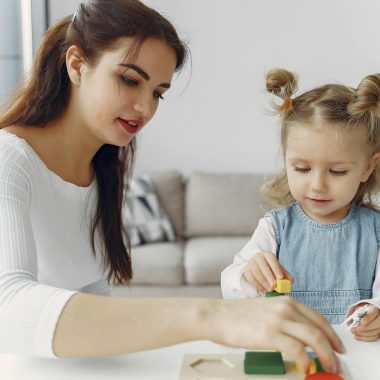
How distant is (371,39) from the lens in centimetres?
453

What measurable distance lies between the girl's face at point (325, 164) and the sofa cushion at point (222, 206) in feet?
8.74

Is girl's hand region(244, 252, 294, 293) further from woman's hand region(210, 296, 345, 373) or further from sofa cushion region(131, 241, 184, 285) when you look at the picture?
sofa cushion region(131, 241, 184, 285)

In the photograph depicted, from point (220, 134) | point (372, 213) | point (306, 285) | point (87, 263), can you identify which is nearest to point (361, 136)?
point (372, 213)

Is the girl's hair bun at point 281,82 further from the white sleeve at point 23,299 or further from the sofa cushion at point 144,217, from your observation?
the sofa cushion at point 144,217

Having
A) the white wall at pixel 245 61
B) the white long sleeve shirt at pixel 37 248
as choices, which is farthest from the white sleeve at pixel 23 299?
the white wall at pixel 245 61

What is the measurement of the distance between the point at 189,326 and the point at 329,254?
31.2 inches

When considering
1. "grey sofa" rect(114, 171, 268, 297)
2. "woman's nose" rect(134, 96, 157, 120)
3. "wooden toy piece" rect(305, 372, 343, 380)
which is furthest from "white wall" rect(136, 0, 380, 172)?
"wooden toy piece" rect(305, 372, 343, 380)

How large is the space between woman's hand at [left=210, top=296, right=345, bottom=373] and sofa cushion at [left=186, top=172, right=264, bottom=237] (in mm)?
3324

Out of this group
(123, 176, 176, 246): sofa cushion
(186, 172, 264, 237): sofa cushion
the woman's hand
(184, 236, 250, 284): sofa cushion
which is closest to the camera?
the woman's hand

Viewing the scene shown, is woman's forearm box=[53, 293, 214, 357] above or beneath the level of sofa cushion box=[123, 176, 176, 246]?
above

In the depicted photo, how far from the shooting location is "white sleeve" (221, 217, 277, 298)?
1394 mm

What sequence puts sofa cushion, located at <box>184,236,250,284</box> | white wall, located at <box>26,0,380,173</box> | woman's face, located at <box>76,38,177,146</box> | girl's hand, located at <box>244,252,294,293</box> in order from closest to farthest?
girl's hand, located at <box>244,252,294,293</box> → woman's face, located at <box>76,38,177,146</box> → sofa cushion, located at <box>184,236,250,284</box> → white wall, located at <box>26,0,380,173</box>

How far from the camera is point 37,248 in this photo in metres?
1.47

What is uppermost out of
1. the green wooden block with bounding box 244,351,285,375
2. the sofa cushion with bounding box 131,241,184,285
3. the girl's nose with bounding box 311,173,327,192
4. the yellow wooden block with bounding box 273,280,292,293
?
the girl's nose with bounding box 311,173,327,192
